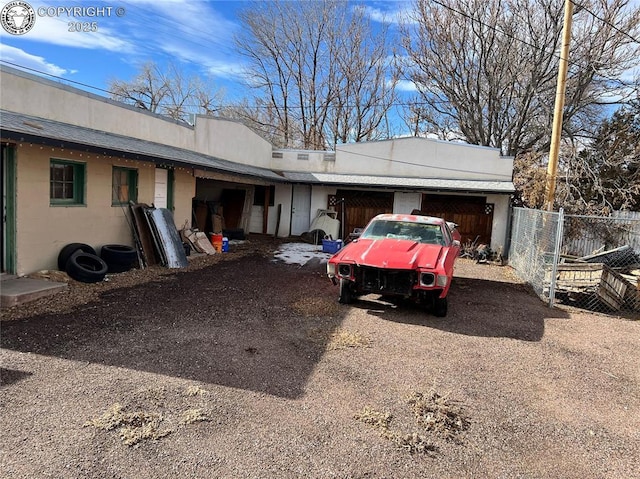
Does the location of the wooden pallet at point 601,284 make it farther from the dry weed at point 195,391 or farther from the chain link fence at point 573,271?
the dry weed at point 195,391

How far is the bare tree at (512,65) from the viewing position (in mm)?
18531

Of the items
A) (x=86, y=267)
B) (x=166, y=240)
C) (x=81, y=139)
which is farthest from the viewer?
(x=166, y=240)

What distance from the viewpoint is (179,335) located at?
5.15 meters

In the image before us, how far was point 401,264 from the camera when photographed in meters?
6.12

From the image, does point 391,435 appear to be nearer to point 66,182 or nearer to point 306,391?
point 306,391

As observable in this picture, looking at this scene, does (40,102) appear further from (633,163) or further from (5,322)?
(633,163)

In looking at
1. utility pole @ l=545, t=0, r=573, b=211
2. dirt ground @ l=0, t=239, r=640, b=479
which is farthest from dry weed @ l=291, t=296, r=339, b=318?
utility pole @ l=545, t=0, r=573, b=211

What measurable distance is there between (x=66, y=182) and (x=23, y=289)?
2.76 meters

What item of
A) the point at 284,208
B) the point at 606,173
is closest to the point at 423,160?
the point at 284,208

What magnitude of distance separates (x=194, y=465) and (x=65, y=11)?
9502mm

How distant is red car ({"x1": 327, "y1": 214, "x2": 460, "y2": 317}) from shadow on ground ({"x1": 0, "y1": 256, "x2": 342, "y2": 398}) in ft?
2.54

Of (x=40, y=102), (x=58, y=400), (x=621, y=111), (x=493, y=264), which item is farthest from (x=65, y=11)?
(x=621, y=111)

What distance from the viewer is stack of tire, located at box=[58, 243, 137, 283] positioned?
7.50m

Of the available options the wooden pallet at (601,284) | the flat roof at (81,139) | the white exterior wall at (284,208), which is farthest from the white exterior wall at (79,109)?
the wooden pallet at (601,284)
